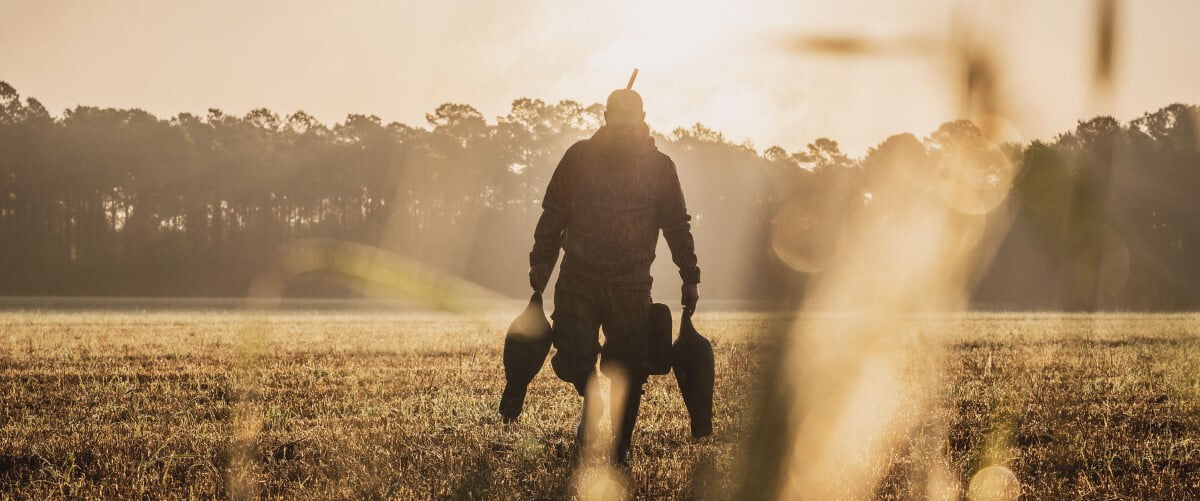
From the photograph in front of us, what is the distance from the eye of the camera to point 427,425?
630cm

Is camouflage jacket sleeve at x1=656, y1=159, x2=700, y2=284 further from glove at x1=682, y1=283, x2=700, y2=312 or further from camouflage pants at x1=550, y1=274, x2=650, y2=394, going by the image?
camouflage pants at x1=550, y1=274, x2=650, y2=394

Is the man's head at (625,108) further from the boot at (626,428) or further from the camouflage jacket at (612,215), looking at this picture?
the boot at (626,428)

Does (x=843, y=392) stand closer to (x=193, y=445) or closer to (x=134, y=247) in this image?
(x=193, y=445)

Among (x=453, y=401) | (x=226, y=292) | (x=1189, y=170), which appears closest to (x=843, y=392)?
(x=453, y=401)

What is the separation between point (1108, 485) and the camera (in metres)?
4.65

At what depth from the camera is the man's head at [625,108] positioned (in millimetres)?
5199

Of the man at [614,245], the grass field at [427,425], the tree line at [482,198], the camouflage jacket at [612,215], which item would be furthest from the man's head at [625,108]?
the tree line at [482,198]

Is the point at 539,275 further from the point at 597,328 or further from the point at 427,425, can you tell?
the point at 427,425

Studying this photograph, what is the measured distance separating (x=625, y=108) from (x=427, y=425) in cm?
276

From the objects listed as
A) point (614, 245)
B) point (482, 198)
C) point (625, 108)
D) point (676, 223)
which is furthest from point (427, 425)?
point (482, 198)

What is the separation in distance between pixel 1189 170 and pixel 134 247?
2986 inches

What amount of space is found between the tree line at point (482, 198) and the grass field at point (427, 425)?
46.3 metres

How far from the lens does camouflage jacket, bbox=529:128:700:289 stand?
5.18m

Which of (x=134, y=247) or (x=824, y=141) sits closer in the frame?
(x=134, y=247)
